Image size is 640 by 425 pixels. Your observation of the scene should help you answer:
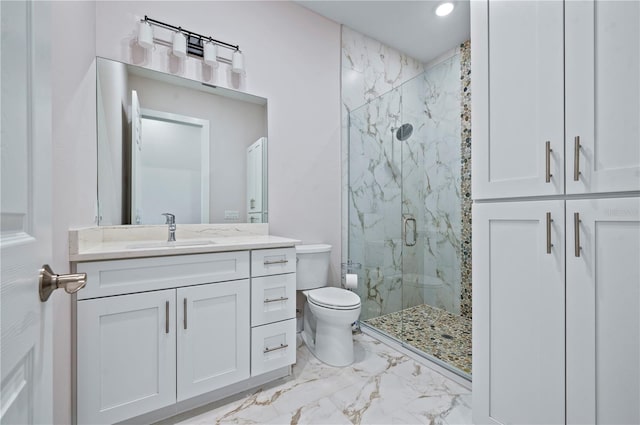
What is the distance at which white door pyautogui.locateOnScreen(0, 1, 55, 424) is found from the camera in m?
0.37

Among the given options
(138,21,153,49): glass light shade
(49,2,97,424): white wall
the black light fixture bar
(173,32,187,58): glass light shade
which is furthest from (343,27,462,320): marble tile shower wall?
(49,2,97,424): white wall

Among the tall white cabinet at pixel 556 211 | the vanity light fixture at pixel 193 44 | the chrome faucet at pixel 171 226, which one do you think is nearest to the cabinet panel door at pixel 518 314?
the tall white cabinet at pixel 556 211

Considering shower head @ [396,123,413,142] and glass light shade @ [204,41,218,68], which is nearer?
glass light shade @ [204,41,218,68]

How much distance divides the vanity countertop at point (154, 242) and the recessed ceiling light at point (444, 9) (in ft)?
7.49

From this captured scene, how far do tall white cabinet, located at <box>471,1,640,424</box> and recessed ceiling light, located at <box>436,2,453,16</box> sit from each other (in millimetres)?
1346

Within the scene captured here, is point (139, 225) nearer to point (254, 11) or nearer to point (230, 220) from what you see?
point (230, 220)

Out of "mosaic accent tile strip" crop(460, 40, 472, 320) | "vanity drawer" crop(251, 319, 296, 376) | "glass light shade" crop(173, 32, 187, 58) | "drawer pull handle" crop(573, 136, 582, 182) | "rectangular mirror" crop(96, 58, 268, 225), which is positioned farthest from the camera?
"mosaic accent tile strip" crop(460, 40, 472, 320)

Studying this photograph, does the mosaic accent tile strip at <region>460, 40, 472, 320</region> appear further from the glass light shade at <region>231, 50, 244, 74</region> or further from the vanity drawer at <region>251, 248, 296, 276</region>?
the glass light shade at <region>231, 50, 244, 74</region>

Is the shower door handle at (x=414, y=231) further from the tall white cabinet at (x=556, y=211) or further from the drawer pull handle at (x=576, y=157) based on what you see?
the drawer pull handle at (x=576, y=157)

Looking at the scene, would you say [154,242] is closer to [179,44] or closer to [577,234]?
[179,44]

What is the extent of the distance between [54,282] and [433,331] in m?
2.44

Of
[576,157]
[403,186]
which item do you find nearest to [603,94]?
[576,157]

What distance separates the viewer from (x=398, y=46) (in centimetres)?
292

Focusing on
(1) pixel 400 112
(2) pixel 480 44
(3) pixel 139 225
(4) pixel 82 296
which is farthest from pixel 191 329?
(1) pixel 400 112
